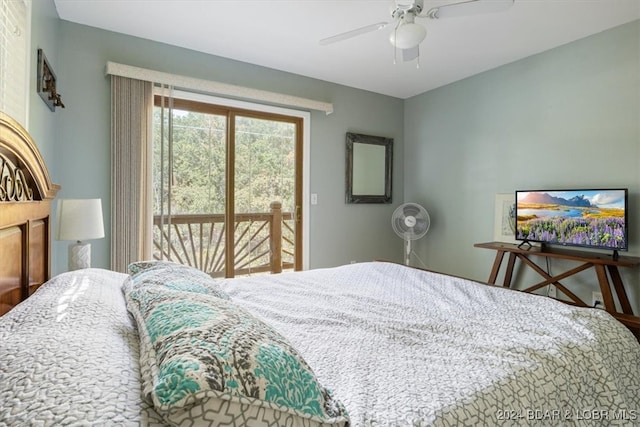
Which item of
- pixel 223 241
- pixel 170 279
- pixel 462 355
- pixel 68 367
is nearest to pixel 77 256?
pixel 170 279

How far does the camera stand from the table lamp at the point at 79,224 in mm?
1854

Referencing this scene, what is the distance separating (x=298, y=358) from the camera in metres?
0.74

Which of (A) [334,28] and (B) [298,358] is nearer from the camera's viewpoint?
(B) [298,358]

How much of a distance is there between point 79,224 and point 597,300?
11.8ft

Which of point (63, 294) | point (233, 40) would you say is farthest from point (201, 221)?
point (63, 294)

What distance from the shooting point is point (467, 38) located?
2.77 m

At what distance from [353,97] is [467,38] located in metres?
1.45

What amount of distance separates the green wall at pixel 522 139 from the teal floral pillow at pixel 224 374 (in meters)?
2.97

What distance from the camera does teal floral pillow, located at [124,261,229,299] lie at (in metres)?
1.19

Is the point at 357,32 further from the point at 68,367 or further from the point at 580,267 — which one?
the point at 580,267

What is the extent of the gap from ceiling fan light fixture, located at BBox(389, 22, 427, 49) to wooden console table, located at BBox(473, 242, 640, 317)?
71.7 inches

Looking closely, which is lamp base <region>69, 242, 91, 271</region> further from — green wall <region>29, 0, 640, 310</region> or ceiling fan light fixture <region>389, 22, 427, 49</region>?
ceiling fan light fixture <region>389, 22, 427, 49</region>

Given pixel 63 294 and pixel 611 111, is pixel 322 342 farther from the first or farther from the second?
pixel 611 111

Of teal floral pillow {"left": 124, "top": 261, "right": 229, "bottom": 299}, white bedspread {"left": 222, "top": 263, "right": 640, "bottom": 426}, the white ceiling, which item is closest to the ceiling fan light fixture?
the white ceiling
